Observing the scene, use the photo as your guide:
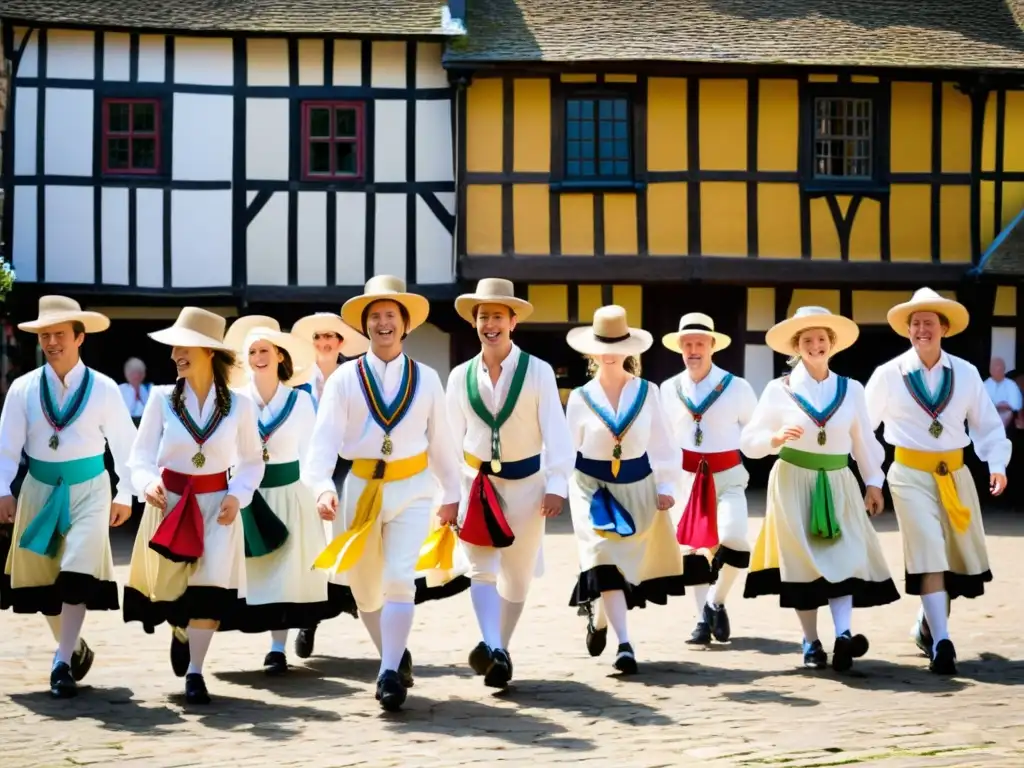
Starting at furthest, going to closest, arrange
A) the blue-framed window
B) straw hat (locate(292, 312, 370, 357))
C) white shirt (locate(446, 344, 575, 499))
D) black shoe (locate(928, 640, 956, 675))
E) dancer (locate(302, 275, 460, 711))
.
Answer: the blue-framed window < straw hat (locate(292, 312, 370, 357)) < black shoe (locate(928, 640, 956, 675)) < white shirt (locate(446, 344, 575, 499)) < dancer (locate(302, 275, 460, 711))

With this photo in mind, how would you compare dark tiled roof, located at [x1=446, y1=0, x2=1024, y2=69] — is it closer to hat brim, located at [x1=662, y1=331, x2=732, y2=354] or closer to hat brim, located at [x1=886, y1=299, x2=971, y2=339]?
hat brim, located at [x1=662, y1=331, x2=732, y2=354]

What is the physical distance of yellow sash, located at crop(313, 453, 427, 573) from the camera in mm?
7777

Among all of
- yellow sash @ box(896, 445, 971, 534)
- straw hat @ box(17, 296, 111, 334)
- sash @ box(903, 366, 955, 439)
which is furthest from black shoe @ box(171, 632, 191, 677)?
sash @ box(903, 366, 955, 439)

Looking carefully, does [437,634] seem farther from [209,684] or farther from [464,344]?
[464,344]

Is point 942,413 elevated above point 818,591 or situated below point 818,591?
above

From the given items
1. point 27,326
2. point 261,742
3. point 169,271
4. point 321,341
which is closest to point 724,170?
point 169,271

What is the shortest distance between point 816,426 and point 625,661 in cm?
Answer: 166

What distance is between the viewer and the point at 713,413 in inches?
411

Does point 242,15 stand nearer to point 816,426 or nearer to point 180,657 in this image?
point 816,426

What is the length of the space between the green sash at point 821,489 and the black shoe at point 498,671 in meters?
1.96

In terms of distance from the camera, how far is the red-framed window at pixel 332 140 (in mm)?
20328

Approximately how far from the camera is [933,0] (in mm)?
22438

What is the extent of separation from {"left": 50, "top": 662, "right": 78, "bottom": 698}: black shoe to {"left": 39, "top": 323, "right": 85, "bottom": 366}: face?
5.01 ft

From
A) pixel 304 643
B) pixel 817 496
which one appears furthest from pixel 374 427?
pixel 817 496
